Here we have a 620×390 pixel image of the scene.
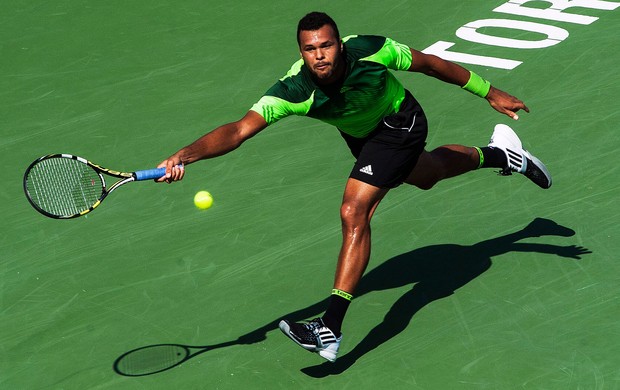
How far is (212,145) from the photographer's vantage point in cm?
742

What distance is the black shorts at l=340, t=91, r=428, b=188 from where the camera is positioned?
798cm

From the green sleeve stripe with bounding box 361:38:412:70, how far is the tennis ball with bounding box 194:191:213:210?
266cm

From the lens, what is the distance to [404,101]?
27.2 feet

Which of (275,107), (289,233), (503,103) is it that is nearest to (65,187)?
(275,107)

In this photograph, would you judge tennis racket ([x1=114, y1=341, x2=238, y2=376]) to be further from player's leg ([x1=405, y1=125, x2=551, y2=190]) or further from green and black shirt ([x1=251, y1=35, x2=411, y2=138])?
player's leg ([x1=405, y1=125, x2=551, y2=190])

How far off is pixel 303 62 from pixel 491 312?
2.20 m

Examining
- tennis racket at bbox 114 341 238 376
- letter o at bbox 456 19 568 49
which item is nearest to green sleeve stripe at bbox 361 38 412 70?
tennis racket at bbox 114 341 238 376

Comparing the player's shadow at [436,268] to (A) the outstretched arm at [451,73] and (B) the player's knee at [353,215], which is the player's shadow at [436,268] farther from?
(A) the outstretched arm at [451,73]

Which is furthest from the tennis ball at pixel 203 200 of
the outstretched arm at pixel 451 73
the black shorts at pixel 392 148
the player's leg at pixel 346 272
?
the outstretched arm at pixel 451 73

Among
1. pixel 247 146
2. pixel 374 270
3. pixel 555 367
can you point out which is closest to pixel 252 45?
pixel 247 146

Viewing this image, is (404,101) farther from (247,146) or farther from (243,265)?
(247,146)

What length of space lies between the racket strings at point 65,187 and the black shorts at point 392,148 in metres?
1.80

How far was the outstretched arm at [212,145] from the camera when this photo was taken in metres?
7.12

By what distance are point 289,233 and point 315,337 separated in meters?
2.11
